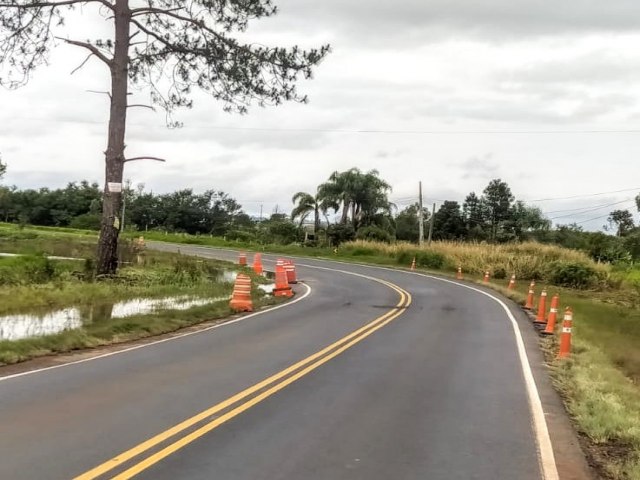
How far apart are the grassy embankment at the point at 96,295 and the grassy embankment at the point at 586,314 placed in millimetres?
8278

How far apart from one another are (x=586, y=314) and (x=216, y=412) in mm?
22275

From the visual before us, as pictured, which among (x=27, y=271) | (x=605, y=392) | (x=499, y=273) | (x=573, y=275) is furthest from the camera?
(x=499, y=273)

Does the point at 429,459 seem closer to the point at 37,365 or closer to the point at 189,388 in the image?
the point at 189,388

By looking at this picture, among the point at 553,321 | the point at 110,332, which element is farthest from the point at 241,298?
the point at 553,321

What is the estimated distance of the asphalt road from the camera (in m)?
6.25

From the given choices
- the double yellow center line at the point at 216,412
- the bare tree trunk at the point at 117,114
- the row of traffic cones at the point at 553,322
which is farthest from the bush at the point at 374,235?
the double yellow center line at the point at 216,412

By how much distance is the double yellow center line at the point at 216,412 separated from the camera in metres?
6.01

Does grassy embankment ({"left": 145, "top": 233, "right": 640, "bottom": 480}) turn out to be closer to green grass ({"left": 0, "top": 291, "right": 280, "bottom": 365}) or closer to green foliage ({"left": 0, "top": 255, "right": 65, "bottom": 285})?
green grass ({"left": 0, "top": 291, "right": 280, "bottom": 365})

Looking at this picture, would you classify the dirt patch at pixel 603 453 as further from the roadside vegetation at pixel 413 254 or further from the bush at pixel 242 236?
the bush at pixel 242 236

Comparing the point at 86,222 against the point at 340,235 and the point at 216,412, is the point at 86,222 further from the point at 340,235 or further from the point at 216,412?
the point at 216,412

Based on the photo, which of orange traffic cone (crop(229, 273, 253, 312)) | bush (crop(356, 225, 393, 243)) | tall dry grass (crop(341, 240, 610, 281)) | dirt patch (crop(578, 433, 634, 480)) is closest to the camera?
dirt patch (crop(578, 433, 634, 480))

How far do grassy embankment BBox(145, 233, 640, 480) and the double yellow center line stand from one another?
3717mm

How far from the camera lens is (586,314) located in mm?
27344

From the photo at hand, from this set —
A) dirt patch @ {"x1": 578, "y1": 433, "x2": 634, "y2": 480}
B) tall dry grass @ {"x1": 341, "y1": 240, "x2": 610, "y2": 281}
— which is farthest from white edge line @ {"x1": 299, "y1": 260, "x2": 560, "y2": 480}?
tall dry grass @ {"x1": 341, "y1": 240, "x2": 610, "y2": 281}
